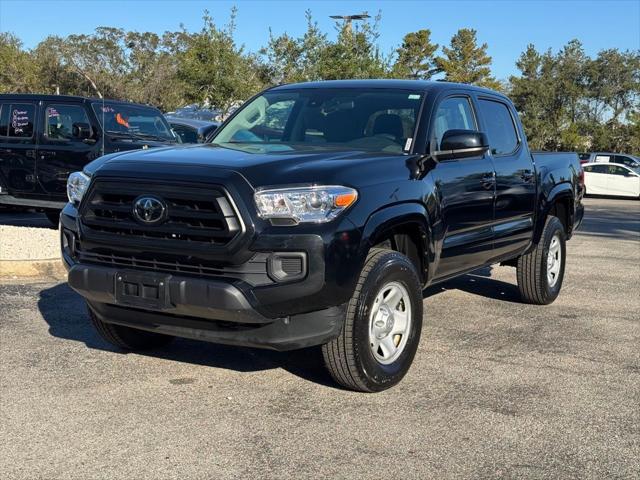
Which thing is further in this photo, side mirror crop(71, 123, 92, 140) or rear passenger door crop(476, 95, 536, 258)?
side mirror crop(71, 123, 92, 140)

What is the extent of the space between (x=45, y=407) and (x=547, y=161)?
16.3 feet


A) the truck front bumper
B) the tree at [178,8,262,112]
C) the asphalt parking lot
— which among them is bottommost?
the asphalt parking lot

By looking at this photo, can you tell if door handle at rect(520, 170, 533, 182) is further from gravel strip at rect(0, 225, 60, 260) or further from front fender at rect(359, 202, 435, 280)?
gravel strip at rect(0, 225, 60, 260)

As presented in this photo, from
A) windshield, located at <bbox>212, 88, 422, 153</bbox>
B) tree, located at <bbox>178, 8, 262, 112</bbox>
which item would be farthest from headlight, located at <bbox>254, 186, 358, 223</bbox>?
tree, located at <bbox>178, 8, 262, 112</bbox>

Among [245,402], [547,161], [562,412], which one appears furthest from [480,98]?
[245,402]

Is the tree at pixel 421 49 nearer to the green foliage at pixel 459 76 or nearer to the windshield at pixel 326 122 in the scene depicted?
the green foliage at pixel 459 76

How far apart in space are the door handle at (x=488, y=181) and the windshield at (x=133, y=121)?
7.13 metres

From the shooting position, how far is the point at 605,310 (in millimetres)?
7395

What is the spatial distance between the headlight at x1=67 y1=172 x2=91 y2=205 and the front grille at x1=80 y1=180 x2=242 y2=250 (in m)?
0.27

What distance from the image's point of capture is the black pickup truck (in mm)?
4180

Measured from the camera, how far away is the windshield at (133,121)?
464 inches

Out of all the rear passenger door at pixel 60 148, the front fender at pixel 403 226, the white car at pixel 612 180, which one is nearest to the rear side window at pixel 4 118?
the rear passenger door at pixel 60 148

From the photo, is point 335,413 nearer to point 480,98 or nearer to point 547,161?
point 480,98

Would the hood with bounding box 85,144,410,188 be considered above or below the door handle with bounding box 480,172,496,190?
above
